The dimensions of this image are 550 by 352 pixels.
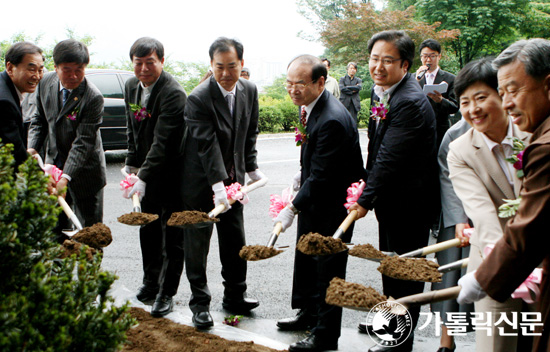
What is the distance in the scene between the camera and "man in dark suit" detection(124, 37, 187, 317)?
4141mm

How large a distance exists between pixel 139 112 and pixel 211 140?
757 millimetres

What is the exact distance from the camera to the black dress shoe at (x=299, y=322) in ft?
12.9

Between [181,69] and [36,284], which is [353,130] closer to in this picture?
[36,284]

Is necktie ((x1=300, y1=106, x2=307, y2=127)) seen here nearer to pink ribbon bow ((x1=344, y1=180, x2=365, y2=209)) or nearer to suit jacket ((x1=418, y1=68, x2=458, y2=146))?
pink ribbon bow ((x1=344, y1=180, x2=365, y2=209))

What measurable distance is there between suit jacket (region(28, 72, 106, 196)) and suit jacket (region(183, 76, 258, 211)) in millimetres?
868

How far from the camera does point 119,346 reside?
1.82 meters

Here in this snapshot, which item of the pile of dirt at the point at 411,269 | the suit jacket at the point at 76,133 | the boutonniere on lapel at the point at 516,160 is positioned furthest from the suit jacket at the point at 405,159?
the suit jacket at the point at 76,133

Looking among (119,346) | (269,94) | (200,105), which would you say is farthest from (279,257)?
(269,94)

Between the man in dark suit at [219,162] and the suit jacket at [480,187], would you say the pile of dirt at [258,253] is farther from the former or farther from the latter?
the suit jacket at [480,187]

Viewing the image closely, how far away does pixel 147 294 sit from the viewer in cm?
448

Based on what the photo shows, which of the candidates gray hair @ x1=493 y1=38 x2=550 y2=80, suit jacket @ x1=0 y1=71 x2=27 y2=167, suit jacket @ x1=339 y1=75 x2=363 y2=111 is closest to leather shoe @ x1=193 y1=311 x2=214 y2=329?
suit jacket @ x1=0 y1=71 x2=27 y2=167

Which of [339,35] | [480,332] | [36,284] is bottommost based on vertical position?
[480,332]

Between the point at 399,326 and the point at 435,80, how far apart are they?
3.83 meters

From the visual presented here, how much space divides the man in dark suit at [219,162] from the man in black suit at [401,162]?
1139 mm
